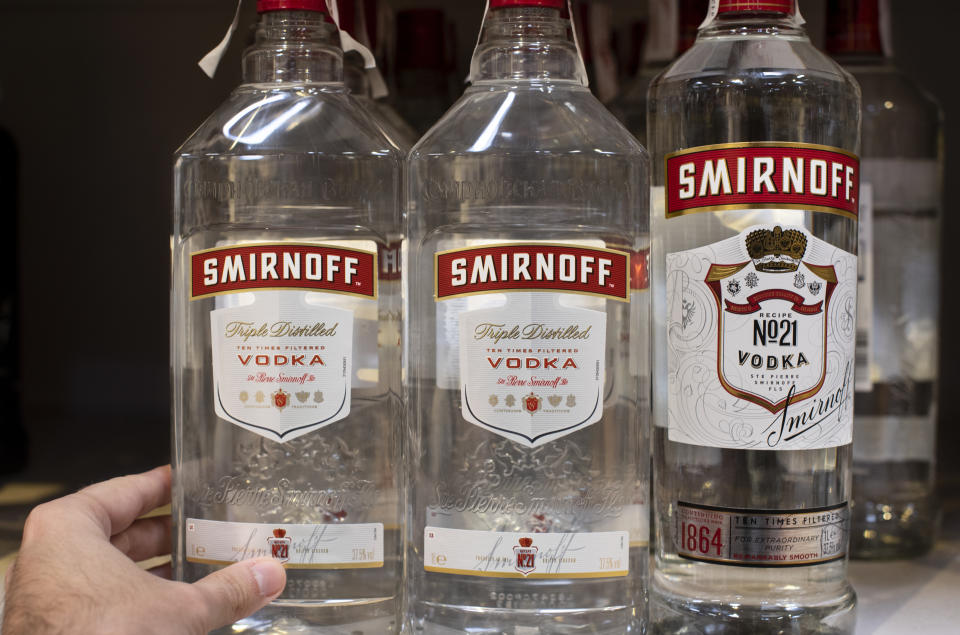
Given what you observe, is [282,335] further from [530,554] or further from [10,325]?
[10,325]

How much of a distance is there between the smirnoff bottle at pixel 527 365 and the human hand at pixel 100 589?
0.39ft

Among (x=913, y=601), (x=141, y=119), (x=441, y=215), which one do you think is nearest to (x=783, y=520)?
(x=913, y=601)

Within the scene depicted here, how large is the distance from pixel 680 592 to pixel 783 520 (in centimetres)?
9

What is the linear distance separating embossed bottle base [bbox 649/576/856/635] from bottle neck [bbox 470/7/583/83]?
375mm

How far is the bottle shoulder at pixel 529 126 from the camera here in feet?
2.36

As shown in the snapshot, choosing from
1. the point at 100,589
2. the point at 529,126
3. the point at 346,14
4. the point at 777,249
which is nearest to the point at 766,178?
the point at 777,249

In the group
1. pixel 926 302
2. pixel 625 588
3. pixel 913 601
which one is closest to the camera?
pixel 625 588

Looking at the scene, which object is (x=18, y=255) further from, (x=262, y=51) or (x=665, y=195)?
(x=665, y=195)

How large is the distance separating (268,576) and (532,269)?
26cm

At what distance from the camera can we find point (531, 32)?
74 centimetres

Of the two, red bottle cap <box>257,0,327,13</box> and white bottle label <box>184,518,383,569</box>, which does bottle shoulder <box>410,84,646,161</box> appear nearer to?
red bottle cap <box>257,0,327,13</box>

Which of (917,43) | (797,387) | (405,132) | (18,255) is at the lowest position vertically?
(797,387)

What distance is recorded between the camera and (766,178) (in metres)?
0.72

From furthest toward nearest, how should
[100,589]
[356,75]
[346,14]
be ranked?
[356,75]
[346,14]
[100,589]
